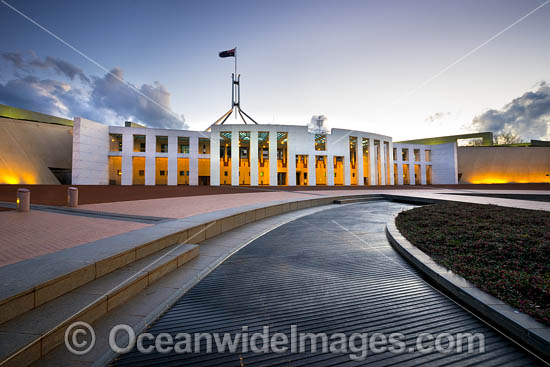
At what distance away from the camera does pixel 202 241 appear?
5.85 m

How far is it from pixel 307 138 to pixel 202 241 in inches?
1267

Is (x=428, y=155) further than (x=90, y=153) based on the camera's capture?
Yes

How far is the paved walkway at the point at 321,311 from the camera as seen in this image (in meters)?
2.04

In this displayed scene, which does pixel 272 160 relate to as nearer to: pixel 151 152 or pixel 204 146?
pixel 204 146

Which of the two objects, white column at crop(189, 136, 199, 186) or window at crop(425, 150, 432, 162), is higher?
window at crop(425, 150, 432, 162)

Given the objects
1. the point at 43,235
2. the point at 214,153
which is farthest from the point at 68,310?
the point at 214,153

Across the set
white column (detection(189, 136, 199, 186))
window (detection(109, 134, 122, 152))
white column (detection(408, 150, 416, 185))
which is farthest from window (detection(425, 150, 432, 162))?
window (detection(109, 134, 122, 152))

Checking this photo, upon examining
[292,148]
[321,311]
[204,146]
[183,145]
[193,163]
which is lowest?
[321,311]

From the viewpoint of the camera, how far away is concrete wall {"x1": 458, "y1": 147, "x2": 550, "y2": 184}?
4769 cm

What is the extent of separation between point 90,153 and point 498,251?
1507 inches

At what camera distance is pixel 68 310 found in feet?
7.52

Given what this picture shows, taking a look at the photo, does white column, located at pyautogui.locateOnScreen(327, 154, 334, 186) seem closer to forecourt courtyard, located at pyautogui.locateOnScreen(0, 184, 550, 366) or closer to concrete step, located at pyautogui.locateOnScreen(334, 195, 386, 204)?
concrete step, located at pyautogui.locateOnScreen(334, 195, 386, 204)

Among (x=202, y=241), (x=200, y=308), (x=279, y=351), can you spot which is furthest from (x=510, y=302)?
(x=202, y=241)

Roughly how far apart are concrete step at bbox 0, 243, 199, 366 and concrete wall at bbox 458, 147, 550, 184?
2439 inches
